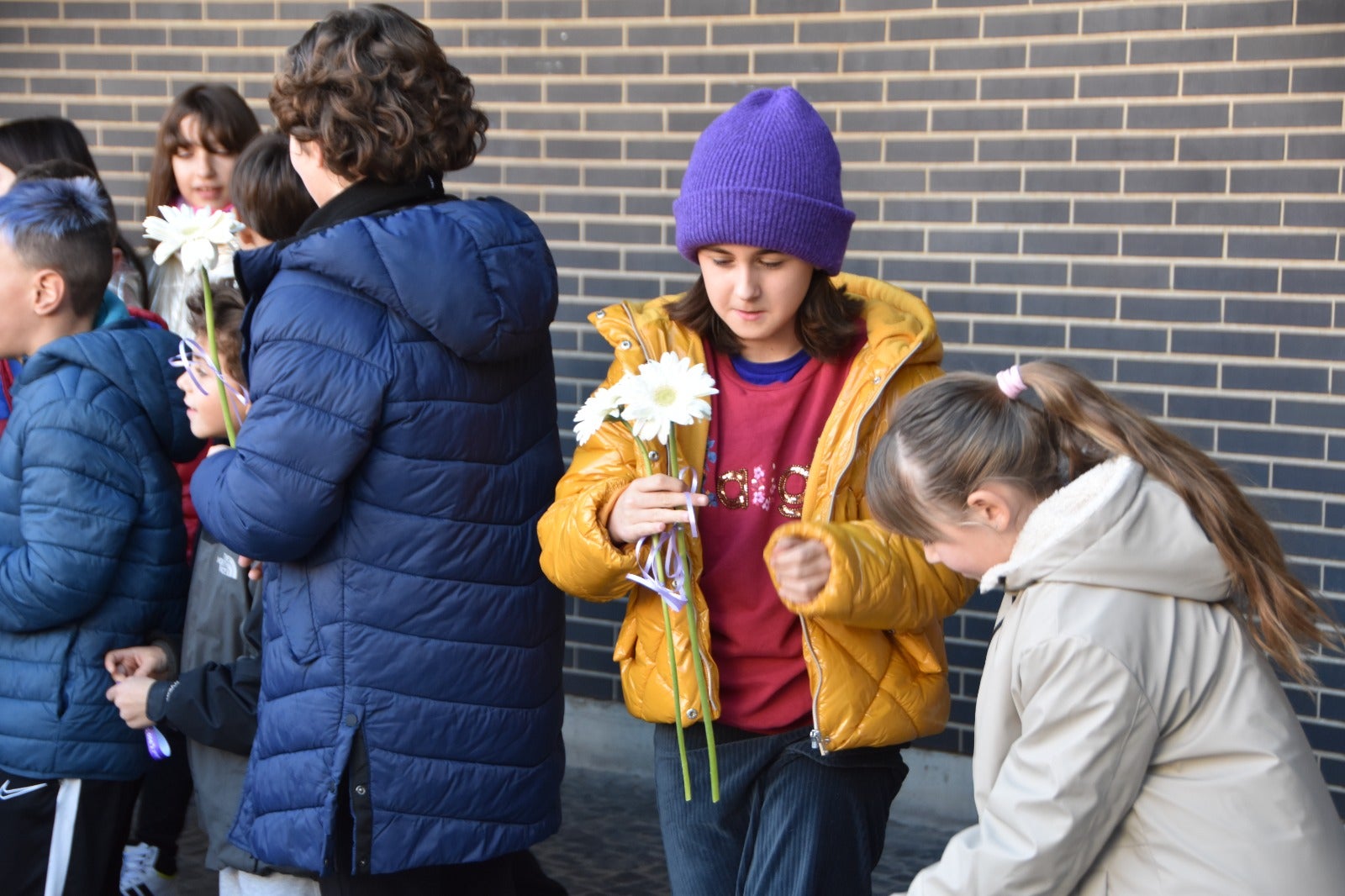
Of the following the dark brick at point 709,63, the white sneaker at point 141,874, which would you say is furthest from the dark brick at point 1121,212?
the white sneaker at point 141,874

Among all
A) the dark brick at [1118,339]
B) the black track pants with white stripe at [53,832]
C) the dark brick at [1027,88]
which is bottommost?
the black track pants with white stripe at [53,832]

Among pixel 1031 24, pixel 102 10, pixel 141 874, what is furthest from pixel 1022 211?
pixel 102 10

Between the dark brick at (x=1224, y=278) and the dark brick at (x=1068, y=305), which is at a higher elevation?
the dark brick at (x=1224, y=278)

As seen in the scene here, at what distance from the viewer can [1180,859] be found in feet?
6.79

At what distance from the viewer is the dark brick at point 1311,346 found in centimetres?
431

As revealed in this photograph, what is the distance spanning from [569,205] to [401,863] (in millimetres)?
2983

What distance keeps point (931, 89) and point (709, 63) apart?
78cm

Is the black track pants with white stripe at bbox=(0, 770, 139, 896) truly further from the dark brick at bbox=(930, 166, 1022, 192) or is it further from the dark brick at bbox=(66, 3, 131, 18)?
the dark brick at bbox=(66, 3, 131, 18)

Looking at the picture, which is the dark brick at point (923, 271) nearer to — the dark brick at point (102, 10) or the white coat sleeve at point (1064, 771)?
the white coat sleeve at point (1064, 771)

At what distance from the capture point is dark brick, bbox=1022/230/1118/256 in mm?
4543

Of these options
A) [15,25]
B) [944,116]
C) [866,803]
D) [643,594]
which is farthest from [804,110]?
[15,25]

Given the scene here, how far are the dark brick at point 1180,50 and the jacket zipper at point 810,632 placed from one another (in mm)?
2154

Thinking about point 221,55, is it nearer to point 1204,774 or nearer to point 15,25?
point 15,25

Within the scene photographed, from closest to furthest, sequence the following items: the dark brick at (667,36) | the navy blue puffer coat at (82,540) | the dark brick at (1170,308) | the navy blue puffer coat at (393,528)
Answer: the navy blue puffer coat at (393,528) → the navy blue puffer coat at (82,540) → the dark brick at (1170,308) → the dark brick at (667,36)
